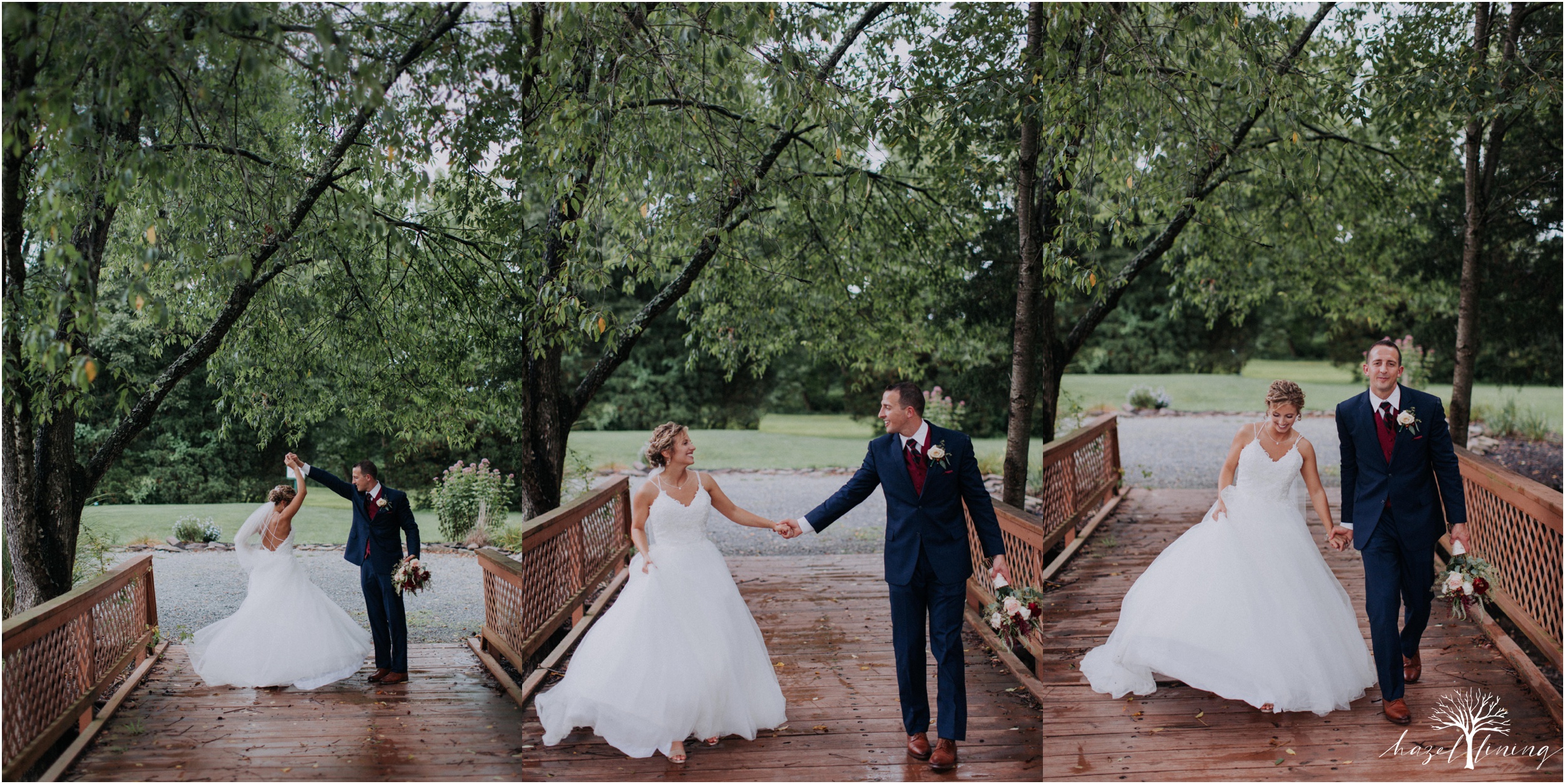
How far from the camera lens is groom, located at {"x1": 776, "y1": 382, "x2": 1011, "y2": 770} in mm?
3629

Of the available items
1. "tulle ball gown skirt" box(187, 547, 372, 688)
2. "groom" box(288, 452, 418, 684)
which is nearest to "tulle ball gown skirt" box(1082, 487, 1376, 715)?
"groom" box(288, 452, 418, 684)

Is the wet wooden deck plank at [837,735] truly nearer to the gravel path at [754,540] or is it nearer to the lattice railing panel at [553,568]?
the lattice railing panel at [553,568]

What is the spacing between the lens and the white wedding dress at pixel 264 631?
3.99 metres

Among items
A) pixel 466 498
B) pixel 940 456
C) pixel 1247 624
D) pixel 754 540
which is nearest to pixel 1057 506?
pixel 1247 624

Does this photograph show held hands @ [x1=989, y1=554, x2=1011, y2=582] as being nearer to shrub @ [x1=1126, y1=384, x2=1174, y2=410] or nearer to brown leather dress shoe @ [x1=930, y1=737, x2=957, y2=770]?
brown leather dress shoe @ [x1=930, y1=737, x2=957, y2=770]

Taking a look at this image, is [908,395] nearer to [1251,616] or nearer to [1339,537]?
[1251,616]

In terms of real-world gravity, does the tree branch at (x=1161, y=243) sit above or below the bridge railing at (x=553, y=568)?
above

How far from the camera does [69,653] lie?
3.68 m

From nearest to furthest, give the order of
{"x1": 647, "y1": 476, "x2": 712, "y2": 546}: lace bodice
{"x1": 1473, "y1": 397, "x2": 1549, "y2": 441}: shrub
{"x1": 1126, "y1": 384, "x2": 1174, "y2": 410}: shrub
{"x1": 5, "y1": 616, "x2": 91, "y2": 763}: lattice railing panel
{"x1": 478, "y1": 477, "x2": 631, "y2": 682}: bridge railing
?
{"x1": 5, "y1": 616, "x2": 91, "y2": 763}: lattice railing panel, {"x1": 647, "y1": 476, "x2": 712, "y2": 546}: lace bodice, {"x1": 478, "y1": 477, "x2": 631, "y2": 682}: bridge railing, {"x1": 1126, "y1": 384, "x2": 1174, "y2": 410}: shrub, {"x1": 1473, "y1": 397, "x2": 1549, "y2": 441}: shrub

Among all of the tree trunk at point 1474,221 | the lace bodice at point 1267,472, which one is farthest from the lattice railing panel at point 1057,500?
the tree trunk at point 1474,221

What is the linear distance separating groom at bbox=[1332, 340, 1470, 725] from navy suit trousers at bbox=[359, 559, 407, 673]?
4.27m

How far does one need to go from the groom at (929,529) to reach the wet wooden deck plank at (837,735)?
0.82 feet

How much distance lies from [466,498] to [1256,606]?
3.76 metres

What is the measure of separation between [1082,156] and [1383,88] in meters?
2.80
